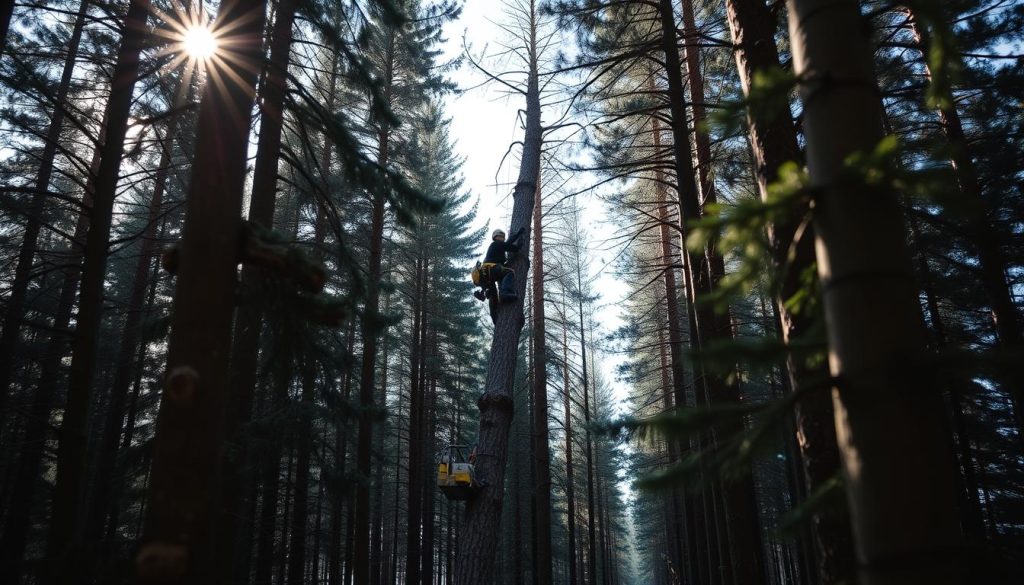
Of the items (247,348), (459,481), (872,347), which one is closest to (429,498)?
(459,481)

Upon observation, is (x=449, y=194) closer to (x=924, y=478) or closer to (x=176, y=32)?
(x=176, y=32)

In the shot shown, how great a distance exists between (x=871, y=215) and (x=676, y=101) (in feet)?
24.3

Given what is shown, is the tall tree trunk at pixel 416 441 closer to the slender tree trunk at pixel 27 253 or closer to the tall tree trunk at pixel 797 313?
the slender tree trunk at pixel 27 253

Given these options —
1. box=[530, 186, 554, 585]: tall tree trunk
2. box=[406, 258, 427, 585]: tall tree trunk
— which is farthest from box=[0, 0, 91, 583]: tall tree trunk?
box=[530, 186, 554, 585]: tall tree trunk

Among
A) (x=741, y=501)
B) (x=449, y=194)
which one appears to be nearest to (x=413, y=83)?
(x=449, y=194)

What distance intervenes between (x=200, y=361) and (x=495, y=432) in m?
4.75

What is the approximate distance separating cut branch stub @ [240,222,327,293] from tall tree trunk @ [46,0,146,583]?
2.80 metres

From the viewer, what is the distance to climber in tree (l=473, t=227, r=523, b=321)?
818 cm

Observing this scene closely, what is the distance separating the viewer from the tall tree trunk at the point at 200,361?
265 cm

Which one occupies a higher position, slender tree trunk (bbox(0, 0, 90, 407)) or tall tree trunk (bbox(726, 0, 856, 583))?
slender tree trunk (bbox(0, 0, 90, 407))

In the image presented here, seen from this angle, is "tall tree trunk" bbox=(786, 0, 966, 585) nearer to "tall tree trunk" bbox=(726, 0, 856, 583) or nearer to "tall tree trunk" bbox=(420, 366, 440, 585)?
"tall tree trunk" bbox=(726, 0, 856, 583)

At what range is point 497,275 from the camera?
824 centimetres

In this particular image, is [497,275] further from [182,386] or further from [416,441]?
[416,441]

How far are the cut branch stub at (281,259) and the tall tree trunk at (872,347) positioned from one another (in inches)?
93.3
